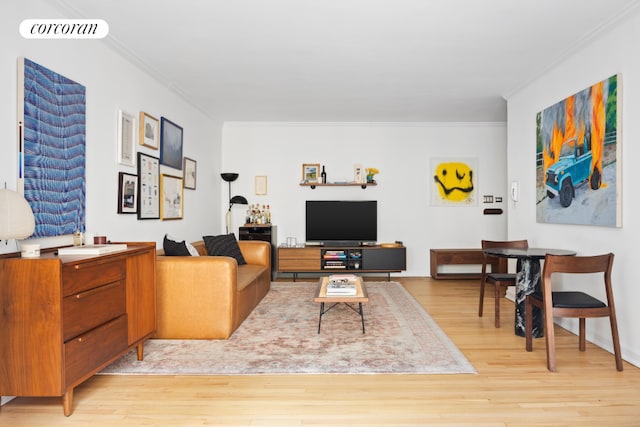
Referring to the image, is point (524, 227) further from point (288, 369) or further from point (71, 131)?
point (71, 131)

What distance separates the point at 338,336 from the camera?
3.61 metres

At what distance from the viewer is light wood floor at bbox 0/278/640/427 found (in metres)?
2.21

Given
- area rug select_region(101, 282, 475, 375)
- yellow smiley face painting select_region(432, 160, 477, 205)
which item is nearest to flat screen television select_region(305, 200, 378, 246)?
yellow smiley face painting select_region(432, 160, 477, 205)

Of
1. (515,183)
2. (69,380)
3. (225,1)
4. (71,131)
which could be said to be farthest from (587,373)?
(71,131)

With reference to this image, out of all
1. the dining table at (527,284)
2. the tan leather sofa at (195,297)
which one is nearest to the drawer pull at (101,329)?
the tan leather sofa at (195,297)

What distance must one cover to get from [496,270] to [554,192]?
2739 millimetres

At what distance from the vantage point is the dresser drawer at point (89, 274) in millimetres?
2188

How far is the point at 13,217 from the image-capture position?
2.09 meters

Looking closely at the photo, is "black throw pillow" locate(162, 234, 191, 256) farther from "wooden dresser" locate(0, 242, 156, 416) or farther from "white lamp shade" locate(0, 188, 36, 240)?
"white lamp shade" locate(0, 188, 36, 240)

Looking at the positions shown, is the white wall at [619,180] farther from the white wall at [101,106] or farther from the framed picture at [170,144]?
the framed picture at [170,144]

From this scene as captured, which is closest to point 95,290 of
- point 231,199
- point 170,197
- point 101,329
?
point 101,329

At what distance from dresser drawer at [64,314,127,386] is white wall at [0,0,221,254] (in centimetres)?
78

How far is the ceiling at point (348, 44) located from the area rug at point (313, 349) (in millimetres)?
2535

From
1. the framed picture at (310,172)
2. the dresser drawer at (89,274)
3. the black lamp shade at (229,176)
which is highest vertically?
the framed picture at (310,172)
